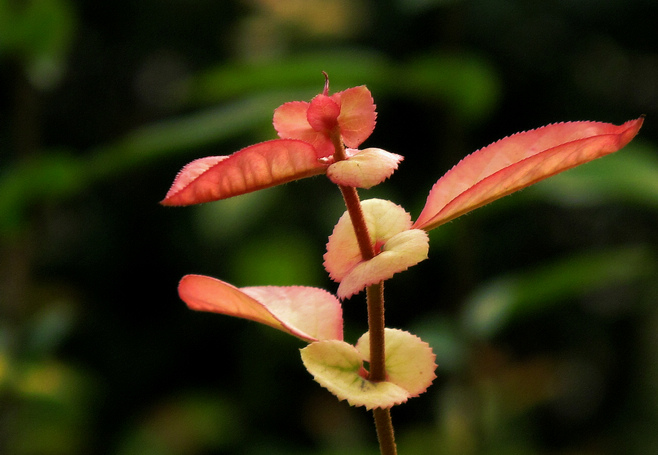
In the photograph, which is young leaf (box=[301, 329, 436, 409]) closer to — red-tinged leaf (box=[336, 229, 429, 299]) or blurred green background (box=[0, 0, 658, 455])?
red-tinged leaf (box=[336, 229, 429, 299])

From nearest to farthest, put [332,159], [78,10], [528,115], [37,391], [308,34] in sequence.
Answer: [332,159] < [37,391] < [308,34] < [528,115] < [78,10]

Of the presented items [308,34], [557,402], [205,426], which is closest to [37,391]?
[205,426]

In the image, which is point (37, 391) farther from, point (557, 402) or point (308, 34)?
Answer: point (557, 402)

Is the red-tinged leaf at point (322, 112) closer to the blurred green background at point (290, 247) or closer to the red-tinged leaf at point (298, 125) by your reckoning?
the red-tinged leaf at point (298, 125)

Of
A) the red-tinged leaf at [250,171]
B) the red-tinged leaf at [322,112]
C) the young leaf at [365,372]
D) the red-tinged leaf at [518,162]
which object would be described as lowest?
the young leaf at [365,372]

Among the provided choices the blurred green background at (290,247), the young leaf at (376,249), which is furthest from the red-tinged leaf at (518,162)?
the blurred green background at (290,247)

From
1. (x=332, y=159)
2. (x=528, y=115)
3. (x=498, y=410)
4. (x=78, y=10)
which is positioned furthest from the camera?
(x=78, y=10)

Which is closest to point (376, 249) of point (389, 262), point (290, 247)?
point (389, 262)
